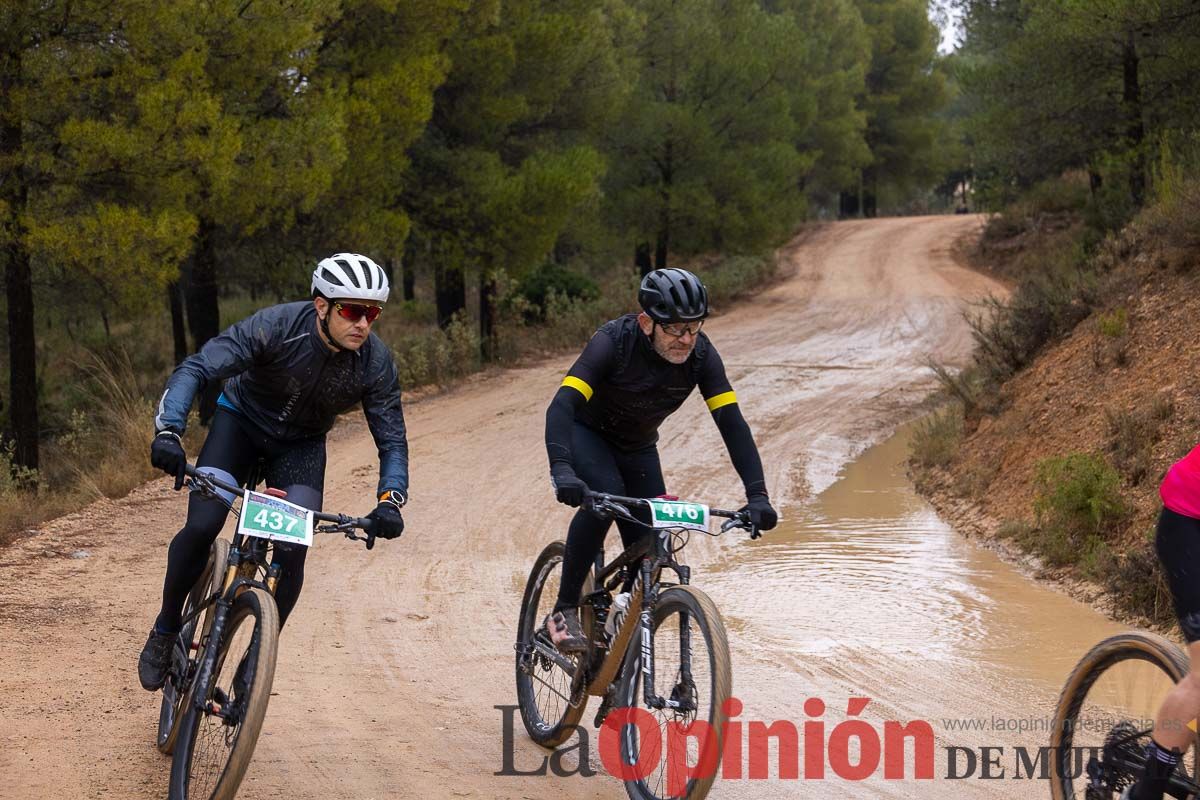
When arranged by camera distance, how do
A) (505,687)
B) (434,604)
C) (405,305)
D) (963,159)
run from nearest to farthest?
1. (505,687)
2. (434,604)
3. (405,305)
4. (963,159)

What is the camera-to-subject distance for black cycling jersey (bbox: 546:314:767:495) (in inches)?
206

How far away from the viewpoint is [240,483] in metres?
5.48

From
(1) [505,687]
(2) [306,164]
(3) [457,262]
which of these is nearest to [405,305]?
(3) [457,262]

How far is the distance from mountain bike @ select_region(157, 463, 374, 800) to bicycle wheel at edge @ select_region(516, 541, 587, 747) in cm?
141

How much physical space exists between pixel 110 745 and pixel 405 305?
31.2 m

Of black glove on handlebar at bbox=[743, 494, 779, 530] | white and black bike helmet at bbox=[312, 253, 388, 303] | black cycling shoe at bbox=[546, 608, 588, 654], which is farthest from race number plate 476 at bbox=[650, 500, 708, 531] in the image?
white and black bike helmet at bbox=[312, 253, 388, 303]

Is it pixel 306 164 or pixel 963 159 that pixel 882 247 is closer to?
pixel 963 159

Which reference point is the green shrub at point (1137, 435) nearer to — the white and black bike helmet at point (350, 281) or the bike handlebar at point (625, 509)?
the bike handlebar at point (625, 509)

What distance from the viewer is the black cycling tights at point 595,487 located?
5.36 m

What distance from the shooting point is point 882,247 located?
138 feet

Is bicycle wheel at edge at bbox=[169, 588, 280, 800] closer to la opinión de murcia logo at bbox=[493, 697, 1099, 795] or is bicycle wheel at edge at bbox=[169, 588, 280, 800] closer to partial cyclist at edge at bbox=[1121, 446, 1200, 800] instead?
la opinión de murcia logo at bbox=[493, 697, 1099, 795]

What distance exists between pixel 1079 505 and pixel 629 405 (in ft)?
17.5

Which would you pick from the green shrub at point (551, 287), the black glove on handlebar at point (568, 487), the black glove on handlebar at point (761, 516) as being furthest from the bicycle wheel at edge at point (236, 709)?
the green shrub at point (551, 287)

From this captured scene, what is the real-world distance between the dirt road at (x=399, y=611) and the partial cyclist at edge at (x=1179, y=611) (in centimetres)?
175
